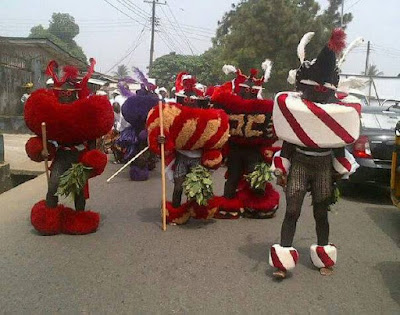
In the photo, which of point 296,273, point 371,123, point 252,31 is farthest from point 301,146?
point 252,31

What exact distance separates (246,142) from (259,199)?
0.87 meters

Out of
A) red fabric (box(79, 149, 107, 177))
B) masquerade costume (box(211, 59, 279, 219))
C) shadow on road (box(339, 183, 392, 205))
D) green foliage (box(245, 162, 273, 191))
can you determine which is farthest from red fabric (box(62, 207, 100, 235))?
shadow on road (box(339, 183, 392, 205))

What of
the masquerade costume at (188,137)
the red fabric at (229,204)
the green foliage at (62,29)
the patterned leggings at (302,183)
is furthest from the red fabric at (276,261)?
the green foliage at (62,29)

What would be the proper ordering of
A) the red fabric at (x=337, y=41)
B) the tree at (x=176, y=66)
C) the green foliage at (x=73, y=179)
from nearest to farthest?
the red fabric at (x=337, y=41) → the green foliage at (x=73, y=179) → the tree at (x=176, y=66)

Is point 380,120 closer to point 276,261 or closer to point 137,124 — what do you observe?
point 137,124

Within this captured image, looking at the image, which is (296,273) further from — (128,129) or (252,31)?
(252,31)

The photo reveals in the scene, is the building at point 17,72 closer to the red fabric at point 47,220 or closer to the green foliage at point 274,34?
the green foliage at point 274,34

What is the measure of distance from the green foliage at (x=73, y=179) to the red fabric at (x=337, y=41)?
3.03 metres

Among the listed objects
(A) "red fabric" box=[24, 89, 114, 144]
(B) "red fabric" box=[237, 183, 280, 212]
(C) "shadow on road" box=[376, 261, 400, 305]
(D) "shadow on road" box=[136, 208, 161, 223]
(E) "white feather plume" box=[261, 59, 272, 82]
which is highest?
(E) "white feather plume" box=[261, 59, 272, 82]

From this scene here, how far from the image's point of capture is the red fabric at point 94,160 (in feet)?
18.3

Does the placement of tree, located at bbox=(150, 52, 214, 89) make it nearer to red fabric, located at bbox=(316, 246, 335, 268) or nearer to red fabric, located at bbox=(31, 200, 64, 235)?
red fabric, located at bbox=(31, 200, 64, 235)

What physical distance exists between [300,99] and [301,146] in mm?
441

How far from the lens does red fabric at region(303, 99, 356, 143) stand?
4277 mm

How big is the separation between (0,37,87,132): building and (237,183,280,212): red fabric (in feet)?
40.7
